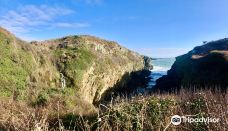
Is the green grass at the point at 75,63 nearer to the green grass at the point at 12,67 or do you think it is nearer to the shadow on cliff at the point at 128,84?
the green grass at the point at 12,67

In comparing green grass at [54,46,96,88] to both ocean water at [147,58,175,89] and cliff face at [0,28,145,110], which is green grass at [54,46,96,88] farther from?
ocean water at [147,58,175,89]

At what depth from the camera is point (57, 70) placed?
3709 centimetres

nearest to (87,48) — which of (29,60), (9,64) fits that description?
(29,60)

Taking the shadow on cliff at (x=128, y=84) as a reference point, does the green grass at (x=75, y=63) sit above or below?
above

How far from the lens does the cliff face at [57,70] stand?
89.5 ft

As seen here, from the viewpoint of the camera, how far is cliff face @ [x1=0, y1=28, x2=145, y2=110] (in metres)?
27.3

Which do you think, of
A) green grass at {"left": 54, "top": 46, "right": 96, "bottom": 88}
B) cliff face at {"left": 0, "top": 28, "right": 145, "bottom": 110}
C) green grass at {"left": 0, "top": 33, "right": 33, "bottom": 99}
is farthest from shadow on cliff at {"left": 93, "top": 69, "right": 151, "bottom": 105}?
green grass at {"left": 0, "top": 33, "right": 33, "bottom": 99}

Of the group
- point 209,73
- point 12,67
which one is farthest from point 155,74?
point 12,67

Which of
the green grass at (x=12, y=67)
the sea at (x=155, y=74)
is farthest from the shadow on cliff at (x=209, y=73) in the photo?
the green grass at (x=12, y=67)

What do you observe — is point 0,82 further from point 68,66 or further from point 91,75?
point 91,75

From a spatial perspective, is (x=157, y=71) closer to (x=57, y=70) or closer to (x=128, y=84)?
(x=128, y=84)

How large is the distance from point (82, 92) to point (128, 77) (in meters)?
24.2

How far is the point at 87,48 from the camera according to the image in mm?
45781

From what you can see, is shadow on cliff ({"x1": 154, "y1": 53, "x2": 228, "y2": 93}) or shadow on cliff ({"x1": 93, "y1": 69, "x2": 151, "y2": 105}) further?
shadow on cliff ({"x1": 93, "y1": 69, "x2": 151, "y2": 105})
